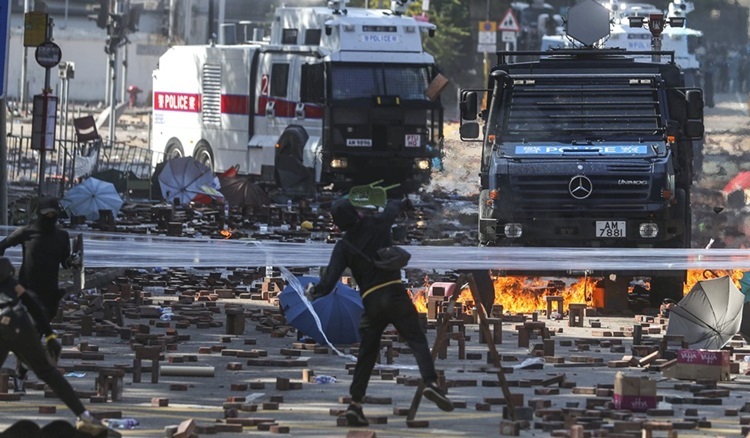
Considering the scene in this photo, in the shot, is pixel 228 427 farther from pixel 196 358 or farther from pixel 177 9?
pixel 177 9

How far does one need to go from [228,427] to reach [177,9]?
207 feet

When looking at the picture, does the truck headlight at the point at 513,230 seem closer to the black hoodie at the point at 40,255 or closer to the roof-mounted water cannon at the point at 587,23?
the roof-mounted water cannon at the point at 587,23

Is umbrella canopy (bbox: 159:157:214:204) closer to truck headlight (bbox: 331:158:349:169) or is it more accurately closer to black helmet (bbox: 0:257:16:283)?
Result: truck headlight (bbox: 331:158:349:169)

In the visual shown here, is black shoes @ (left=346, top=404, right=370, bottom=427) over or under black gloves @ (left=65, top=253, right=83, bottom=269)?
under

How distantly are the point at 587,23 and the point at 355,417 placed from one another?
11.6 m

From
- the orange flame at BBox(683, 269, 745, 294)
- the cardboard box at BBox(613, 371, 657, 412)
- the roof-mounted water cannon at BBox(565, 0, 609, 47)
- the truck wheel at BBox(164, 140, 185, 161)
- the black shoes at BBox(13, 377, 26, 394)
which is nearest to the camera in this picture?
the cardboard box at BBox(613, 371, 657, 412)

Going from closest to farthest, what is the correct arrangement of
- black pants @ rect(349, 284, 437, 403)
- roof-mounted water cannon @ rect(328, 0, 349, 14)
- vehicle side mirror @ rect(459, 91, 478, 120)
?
black pants @ rect(349, 284, 437, 403) → vehicle side mirror @ rect(459, 91, 478, 120) → roof-mounted water cannon @ rect(328, 0, 349, 14)

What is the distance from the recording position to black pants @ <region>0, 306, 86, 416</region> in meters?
11.6

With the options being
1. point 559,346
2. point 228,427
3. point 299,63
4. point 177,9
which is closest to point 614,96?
point 559,346

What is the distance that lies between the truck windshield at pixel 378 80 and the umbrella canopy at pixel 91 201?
6606 mm

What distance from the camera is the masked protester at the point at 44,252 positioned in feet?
47.5

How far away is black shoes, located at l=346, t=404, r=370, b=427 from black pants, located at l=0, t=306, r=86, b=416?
1928 millimetres

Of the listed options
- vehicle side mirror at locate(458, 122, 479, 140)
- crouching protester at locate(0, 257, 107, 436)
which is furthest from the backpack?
vehicle side mirror at locate(458, 122, 479, 140)

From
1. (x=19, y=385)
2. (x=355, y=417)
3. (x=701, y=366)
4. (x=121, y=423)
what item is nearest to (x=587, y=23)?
(x=701, y=366)
